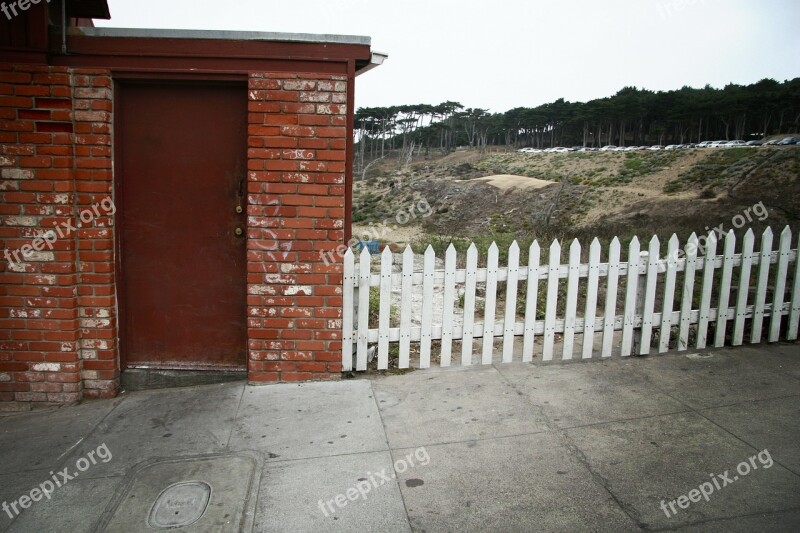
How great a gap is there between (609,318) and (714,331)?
1.21m

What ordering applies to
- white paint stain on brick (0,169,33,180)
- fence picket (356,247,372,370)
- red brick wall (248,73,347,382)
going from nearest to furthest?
white paint stain on brick (0,169,33,180) < red brick wall (248,73,347,382) < fence picket (356,247,372,370)

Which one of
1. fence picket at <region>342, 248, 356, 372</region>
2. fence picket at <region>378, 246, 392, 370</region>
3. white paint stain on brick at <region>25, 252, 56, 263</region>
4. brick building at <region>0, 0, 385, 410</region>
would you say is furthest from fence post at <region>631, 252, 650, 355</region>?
white paint stain on brick at <region>25, 252, 56, 263</region>

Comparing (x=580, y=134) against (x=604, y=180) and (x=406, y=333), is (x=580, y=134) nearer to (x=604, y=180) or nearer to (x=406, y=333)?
(x=604, y=180)

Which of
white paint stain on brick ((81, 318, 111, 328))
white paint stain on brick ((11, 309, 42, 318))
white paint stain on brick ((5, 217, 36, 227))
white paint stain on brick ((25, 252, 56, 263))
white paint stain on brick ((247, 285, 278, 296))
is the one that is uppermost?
white paint stain on brick ((5, 217, 36, 227))

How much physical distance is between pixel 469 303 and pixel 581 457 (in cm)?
173

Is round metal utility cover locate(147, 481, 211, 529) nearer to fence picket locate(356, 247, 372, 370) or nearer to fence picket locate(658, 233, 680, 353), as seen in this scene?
fence picket locate(356, 247, 372, 370)

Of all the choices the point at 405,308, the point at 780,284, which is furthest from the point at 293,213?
the point at 780,284

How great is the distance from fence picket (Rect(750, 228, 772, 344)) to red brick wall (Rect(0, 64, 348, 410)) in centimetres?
396

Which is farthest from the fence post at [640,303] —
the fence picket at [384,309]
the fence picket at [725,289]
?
the fence picket at [384,309]

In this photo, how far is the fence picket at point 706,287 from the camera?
15.9ft

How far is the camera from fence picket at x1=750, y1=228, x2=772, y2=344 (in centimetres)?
494

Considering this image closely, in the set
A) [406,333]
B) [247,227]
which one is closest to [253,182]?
[247,227]

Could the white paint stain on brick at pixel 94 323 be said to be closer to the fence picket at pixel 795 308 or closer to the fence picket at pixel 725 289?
the fence picket at pixel 725 289

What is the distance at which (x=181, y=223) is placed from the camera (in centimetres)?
423
